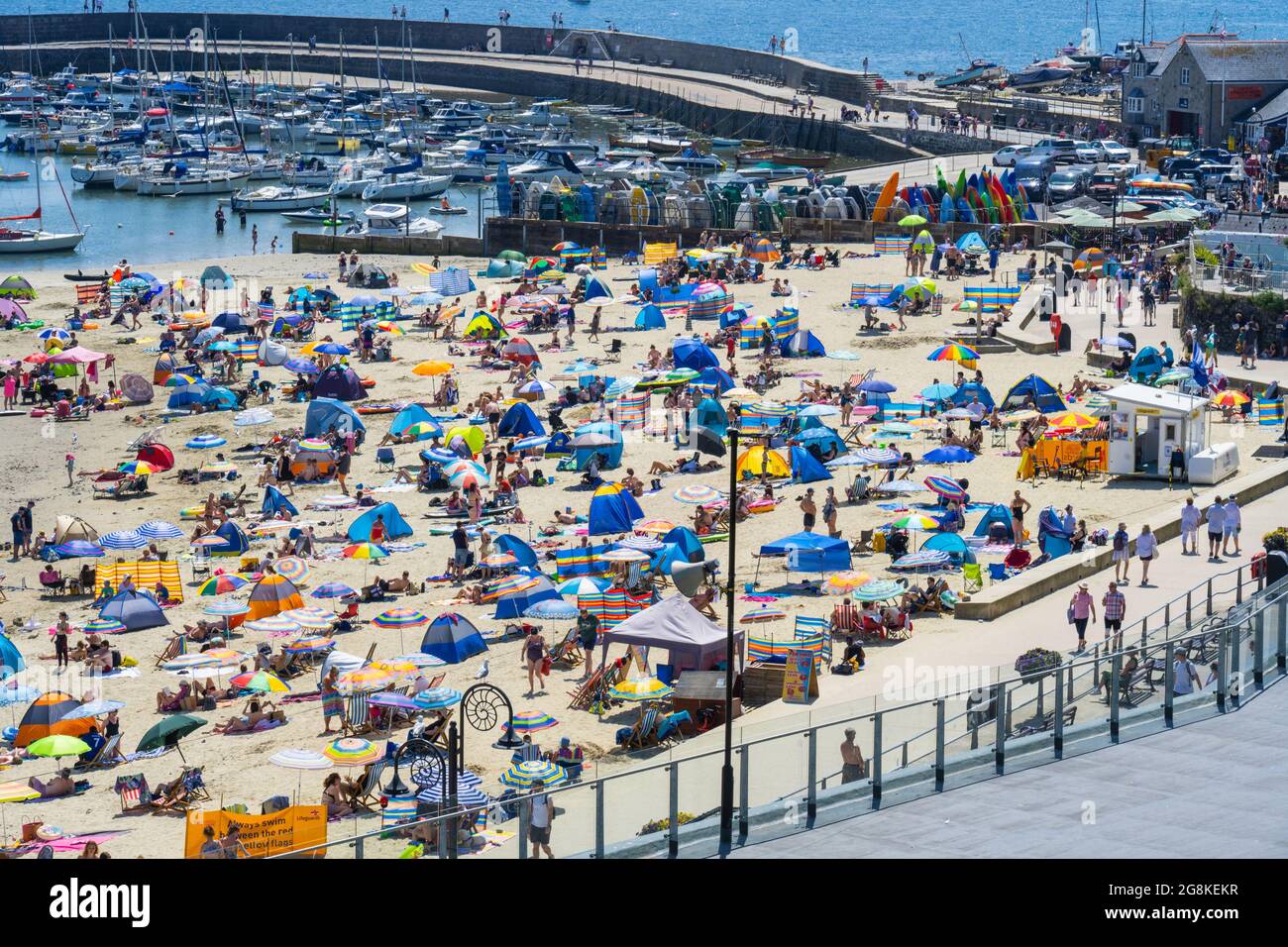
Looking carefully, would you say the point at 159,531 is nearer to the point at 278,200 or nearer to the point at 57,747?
the point at 57,747

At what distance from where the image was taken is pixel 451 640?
2459 cm

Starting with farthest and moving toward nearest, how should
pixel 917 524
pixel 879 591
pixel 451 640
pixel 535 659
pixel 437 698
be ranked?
pixel 917 524
pixel 879 591
pixel 451 640
pixel 535 659
pixel 437 698

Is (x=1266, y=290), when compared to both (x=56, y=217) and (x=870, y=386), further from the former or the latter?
(x=56, y=217)

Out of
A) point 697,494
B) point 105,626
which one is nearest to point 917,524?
point 697,494

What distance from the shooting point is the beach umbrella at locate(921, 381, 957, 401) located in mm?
36625

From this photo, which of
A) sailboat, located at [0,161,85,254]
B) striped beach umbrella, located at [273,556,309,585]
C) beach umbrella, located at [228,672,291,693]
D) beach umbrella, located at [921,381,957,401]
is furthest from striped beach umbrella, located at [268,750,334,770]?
sailboat, located at [0,161,85,254]

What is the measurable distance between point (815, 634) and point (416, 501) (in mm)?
11927

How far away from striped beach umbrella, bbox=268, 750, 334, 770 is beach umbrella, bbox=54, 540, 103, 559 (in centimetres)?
1085

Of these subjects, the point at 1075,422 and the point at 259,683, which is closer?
the point at 259,683

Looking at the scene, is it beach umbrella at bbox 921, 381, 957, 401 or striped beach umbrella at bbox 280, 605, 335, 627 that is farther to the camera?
beach umbrella at bbox 921, 381, 957, 401

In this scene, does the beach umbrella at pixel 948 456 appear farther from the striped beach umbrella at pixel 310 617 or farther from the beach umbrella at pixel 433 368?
the beach umbrella at pixel 433 368

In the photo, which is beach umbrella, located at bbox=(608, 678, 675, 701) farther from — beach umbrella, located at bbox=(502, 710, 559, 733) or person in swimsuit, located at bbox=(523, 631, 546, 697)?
person in swimsuit, located at bbox=(523, 631, 546, 697)
